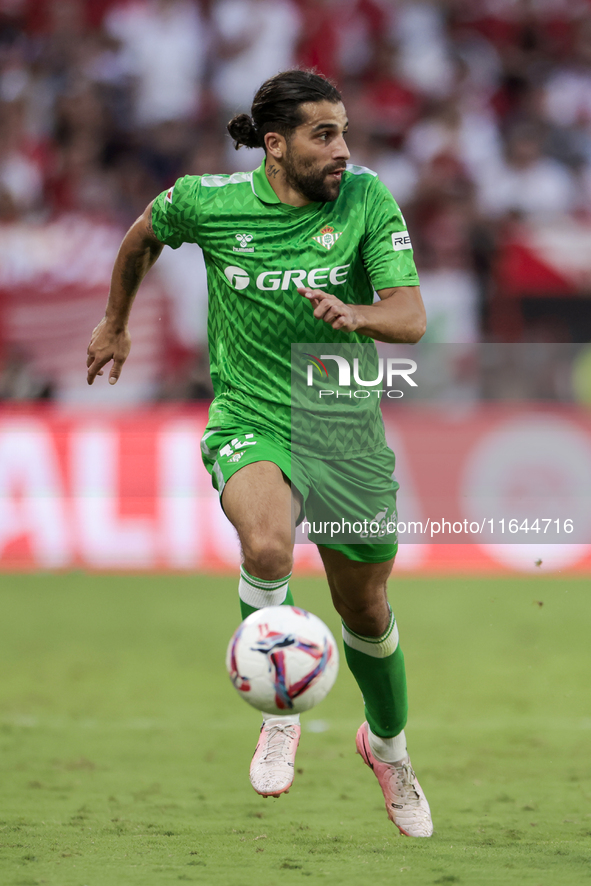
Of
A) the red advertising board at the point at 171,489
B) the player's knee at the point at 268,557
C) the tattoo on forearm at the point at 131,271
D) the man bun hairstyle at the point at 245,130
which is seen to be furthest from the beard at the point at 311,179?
the red advertising board at the point at 171,489

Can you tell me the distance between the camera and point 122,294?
183 inches

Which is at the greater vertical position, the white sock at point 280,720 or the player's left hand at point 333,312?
the player's left hand at point 333,312

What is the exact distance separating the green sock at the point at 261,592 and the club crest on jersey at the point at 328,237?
1226 millimetres

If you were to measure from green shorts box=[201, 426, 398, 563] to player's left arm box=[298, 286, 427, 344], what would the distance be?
1.80ft

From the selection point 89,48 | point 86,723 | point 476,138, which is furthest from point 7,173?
point 86,723

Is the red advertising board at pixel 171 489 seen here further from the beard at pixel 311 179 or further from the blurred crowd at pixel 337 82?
the beard at pixel 311 179

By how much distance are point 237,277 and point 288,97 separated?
0.68 meters

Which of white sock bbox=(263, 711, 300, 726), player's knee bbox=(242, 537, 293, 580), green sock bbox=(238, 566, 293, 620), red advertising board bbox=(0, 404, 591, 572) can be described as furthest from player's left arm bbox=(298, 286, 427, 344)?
red advertising board bbox=(0, 404, 591, 572)

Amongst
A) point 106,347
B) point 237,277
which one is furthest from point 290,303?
point 106,347

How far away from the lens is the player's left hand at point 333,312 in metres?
3.70

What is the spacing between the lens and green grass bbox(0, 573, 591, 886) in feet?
12.8

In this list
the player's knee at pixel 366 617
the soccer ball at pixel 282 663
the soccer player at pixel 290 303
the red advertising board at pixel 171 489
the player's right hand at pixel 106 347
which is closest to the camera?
the soccer ball at pixel 282 663

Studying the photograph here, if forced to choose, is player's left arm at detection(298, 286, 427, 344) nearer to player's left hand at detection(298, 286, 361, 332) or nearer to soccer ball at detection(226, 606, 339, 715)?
player's left hand at detection(298, 286, 361, 332)

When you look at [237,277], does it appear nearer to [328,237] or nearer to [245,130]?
[328,237]
